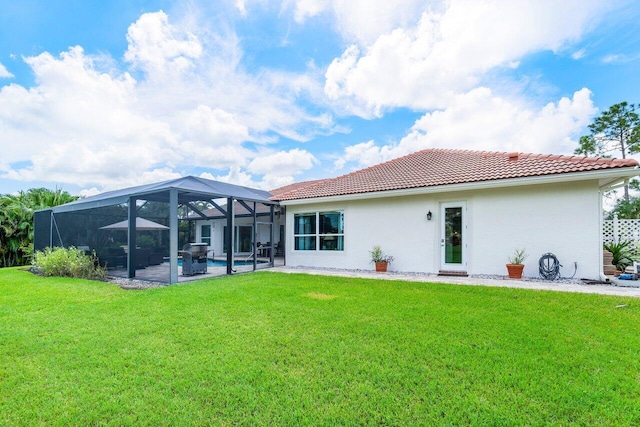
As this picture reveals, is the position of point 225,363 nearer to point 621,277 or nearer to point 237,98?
point 621,277

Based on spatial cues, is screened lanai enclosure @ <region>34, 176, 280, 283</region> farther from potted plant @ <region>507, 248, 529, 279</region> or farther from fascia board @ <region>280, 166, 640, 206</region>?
potted plant @ <region>507, 248, 529, 279</region>

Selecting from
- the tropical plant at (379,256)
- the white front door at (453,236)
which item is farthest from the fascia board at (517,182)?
the tropical plant at (379,256)

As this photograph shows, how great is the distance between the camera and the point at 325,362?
3723mm

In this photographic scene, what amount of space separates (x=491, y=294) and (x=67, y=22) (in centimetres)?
1640

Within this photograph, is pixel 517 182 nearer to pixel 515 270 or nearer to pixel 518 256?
pixel 518 256

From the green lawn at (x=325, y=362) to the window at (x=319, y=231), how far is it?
6.55 m

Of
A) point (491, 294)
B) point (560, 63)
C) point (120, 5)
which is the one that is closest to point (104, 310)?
point (491, 294)

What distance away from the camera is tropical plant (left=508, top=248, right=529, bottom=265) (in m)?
9.45

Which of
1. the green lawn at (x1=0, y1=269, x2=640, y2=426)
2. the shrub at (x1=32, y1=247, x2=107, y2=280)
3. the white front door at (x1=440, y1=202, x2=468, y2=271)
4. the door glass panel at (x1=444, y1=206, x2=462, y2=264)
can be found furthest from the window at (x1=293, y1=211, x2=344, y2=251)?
the shrub at (x1=32, y1=247, x2=107, y2=280)

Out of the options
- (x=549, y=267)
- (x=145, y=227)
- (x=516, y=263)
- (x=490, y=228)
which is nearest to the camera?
(x=549, y=267)

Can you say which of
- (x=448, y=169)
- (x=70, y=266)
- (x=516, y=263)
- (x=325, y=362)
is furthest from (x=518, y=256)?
(x=70, y=266)

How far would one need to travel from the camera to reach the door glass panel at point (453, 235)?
10.6 m

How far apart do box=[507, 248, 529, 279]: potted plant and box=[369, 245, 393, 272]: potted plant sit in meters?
3.89

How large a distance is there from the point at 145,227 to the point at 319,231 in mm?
8061
